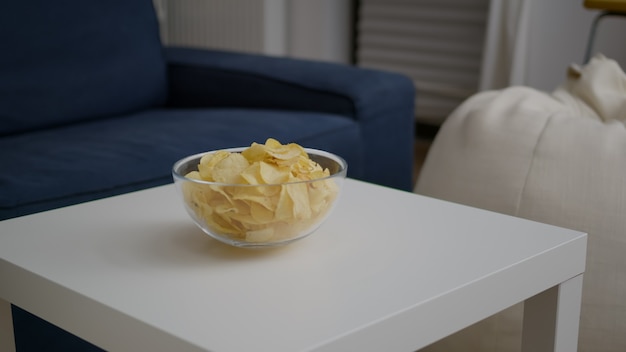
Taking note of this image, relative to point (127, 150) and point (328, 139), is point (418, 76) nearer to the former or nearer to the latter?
point (328, 139)

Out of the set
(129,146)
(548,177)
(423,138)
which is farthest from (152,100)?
(423,138)

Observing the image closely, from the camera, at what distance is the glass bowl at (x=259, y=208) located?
0.89 meters

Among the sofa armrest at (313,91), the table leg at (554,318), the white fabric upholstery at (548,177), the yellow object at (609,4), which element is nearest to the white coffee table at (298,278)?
the table leg at (554,318)

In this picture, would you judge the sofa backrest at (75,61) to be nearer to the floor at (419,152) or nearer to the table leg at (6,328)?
the table leg at (6,328)

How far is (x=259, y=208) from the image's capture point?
893 mm

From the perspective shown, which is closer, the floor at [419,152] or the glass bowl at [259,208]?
the glass bowl at [259,208]

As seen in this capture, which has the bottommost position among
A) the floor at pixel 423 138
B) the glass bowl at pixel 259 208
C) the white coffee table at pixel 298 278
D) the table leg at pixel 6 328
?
the floor at pixel 423 138

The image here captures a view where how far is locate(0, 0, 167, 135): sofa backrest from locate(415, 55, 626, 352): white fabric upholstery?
821 millimetres

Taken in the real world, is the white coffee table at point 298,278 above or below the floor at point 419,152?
above

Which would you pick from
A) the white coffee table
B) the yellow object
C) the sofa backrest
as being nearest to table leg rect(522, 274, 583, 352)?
the white coffee table

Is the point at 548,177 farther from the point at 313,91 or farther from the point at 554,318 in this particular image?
the point at 313,91

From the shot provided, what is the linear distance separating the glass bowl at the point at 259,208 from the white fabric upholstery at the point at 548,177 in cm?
52

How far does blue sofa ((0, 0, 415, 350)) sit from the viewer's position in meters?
1.67

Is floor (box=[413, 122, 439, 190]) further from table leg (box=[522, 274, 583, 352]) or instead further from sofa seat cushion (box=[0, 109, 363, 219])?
table leg (box=[522, 274, 583, 352])
